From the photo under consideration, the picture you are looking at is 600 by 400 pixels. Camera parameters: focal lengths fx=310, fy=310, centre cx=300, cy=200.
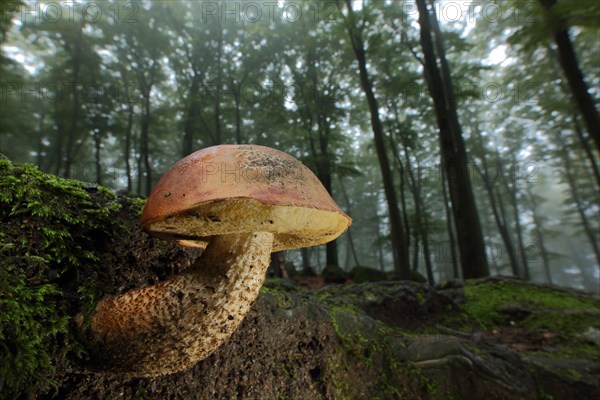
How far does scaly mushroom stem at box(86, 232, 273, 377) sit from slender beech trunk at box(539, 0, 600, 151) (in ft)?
20.3

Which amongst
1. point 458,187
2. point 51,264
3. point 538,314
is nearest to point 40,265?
point 51,264

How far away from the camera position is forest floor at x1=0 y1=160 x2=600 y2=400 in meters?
1.14

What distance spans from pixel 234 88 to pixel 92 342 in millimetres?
16380

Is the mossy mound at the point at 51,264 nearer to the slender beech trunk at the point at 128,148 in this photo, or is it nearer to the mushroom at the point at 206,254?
the mushroom at the point at 206,254

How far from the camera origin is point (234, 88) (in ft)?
52.8

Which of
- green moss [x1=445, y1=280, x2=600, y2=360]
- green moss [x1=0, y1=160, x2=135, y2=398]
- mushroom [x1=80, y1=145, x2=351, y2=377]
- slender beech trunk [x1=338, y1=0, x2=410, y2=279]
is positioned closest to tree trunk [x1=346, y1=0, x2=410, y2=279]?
slender beech trunk [x1=338, y1=0, x2=410, y2=279]

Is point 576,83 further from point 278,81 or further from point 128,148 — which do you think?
point 128,148

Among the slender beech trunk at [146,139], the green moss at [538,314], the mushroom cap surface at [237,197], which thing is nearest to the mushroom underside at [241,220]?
the mushroom cap surface at [237,197]

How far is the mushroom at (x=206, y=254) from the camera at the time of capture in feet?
3.80

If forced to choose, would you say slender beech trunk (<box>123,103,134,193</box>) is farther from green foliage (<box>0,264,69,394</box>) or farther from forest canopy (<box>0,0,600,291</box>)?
green foliage (<box>0,264,69,394</box>)

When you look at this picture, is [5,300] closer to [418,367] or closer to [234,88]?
[418,367]

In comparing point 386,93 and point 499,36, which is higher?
point 499,36

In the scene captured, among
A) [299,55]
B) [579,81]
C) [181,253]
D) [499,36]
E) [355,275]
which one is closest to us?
[181,253]

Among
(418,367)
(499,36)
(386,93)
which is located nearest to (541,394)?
(418,367)
